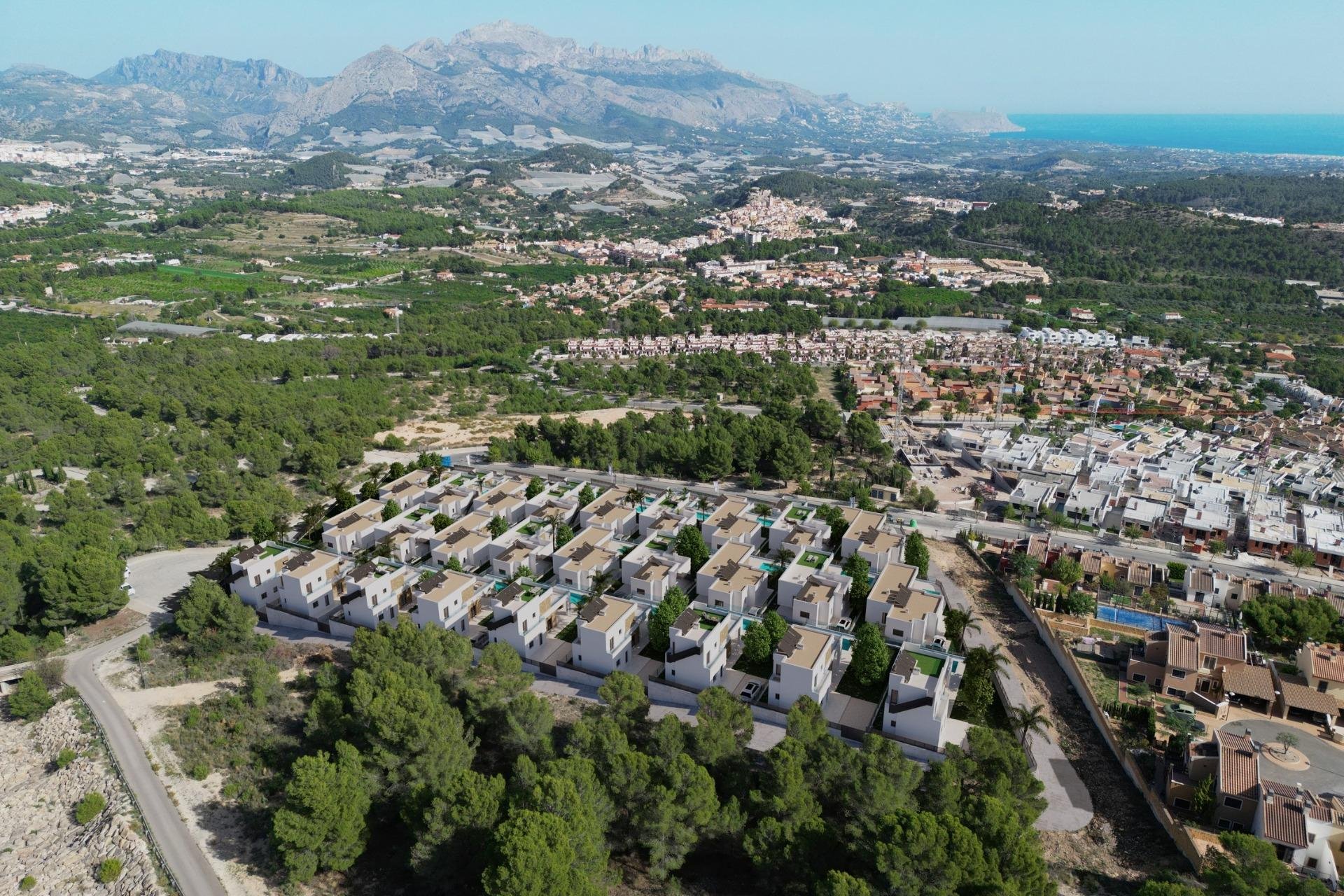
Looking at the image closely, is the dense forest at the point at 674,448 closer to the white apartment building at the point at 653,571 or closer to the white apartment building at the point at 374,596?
the white apartment building at the point at 653,571

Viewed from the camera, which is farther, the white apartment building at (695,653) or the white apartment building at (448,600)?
the white apartment building at (448,600)

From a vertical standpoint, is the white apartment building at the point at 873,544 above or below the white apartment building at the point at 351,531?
above

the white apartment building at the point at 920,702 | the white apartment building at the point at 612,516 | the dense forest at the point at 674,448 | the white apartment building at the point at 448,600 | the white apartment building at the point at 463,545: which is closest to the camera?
the white apartment building at the point at 920,702

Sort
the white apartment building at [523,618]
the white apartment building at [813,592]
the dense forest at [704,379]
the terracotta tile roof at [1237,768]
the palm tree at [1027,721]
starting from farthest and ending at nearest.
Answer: the dense forest at [704,379] → the white apartment building at [813,592] → the white apartment building at [523,618] → the palm tree at [1027,721] → the terracotta tile roof at [1237,768]

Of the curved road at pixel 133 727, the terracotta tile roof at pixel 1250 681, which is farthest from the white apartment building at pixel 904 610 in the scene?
the curved road at pixel 133 727

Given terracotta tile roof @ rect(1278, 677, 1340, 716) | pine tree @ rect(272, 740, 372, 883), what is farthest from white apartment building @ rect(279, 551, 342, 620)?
terracotta tile roof @ rect(1278, 677, 1340, 716)

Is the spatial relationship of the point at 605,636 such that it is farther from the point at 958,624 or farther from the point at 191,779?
the point at 191,779
